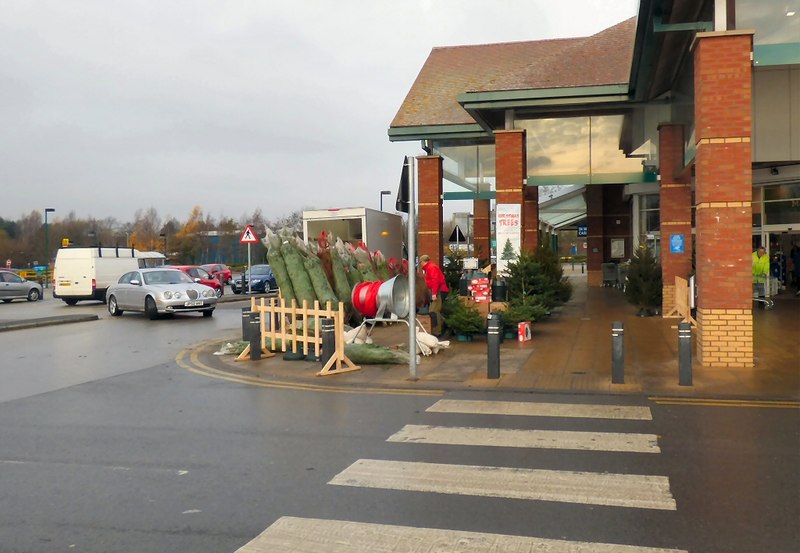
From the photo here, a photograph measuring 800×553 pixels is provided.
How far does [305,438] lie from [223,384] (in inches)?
149

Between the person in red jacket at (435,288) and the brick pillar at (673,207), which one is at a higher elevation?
the brick pillar at (673,207)

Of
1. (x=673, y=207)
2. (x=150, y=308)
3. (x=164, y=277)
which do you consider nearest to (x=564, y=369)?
(x=673, y=207)

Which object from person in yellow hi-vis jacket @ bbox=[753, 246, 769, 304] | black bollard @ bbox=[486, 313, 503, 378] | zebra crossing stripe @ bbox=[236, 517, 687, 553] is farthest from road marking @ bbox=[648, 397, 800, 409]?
person in yellow hi-vis jacket @ bbox=[753, 246, 769, 304]

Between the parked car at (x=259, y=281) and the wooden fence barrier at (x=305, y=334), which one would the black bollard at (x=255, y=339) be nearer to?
the wooden fence barrier at (x=305, y=334)

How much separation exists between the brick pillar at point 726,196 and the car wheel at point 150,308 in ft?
55.5

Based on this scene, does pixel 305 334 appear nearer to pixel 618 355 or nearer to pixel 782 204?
pixel 618 355

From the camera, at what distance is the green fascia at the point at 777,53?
11.6m

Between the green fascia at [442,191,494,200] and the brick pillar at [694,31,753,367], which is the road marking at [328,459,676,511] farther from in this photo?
the green fascia at [442,191,494,200]

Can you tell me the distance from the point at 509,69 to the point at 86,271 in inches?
706

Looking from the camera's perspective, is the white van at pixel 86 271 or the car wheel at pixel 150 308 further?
the white van at pixel 86 271

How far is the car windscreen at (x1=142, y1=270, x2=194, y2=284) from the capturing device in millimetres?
23891

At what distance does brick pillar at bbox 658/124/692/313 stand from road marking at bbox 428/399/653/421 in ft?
35.1

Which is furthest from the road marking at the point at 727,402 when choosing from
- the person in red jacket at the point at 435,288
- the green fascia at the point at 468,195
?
the green fascia at the point at 468,195

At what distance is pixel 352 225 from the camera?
79.0 ft
